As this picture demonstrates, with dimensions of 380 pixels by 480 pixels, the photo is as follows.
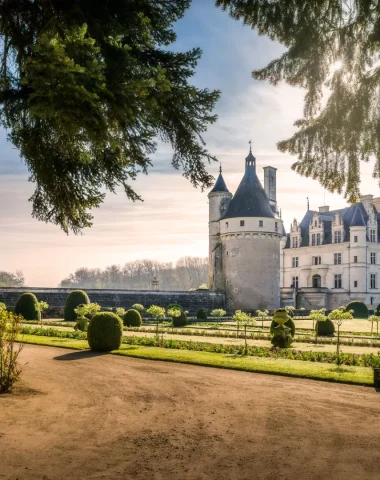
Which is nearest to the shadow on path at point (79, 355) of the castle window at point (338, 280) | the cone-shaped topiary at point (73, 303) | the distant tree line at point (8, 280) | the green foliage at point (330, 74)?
the green foliage at point (330, 74)

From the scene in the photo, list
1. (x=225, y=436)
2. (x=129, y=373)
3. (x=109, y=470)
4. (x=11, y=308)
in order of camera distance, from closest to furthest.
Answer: (x=109, y=470)
(x=225, y=436)
(x=129, y=373)
(x=11, y=308)

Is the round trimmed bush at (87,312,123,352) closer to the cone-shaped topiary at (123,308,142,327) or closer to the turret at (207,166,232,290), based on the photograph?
the cone-shaped topiary at (123,308,142,327)

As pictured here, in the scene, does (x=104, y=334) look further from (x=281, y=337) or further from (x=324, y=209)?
(x=324, y=209)

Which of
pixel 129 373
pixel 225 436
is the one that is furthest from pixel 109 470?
pixel 129 373

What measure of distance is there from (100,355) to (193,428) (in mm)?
7330

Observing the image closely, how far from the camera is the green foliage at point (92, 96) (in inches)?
209

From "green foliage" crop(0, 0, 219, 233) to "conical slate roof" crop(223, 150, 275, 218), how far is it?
29953mm

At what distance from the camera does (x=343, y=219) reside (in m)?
45.6

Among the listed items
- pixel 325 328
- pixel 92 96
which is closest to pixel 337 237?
pixel 325 328

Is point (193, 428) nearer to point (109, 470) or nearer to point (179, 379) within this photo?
point (109, 470)

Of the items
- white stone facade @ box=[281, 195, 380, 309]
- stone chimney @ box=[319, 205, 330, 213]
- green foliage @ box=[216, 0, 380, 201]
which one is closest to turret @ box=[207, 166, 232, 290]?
white stone facade @ box=[281, 195, 380, 309]

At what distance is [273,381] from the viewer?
9.70 metres

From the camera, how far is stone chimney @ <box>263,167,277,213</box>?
152 ft

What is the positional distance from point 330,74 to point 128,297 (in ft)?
96.9
